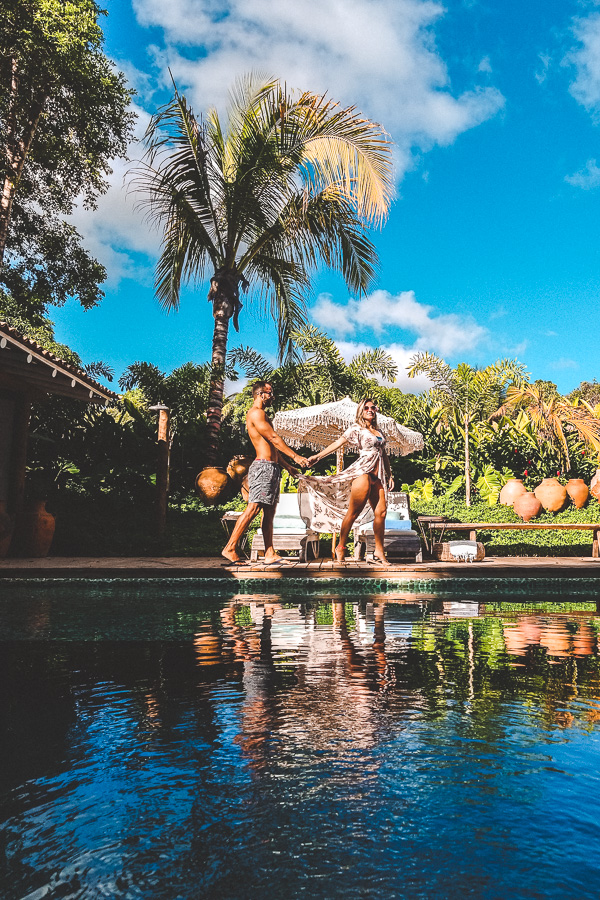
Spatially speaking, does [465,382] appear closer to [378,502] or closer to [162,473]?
[162,473]

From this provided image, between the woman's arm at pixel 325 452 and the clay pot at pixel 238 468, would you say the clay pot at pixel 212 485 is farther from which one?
the woman's arm at pixel 325 452

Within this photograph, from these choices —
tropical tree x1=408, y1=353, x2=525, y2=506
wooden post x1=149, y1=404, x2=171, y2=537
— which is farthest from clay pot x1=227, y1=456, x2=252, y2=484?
tropical tree x1=408, y1=353, x2=525, y2=506

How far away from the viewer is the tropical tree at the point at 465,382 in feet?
49.4

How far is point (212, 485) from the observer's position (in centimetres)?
1348

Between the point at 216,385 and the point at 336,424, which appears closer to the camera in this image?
the point at 336,424

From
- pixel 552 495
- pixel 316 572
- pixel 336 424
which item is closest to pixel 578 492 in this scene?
pixel 552 495

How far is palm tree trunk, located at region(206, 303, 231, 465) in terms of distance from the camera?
13.8 m

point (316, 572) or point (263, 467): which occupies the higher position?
point (263, 467)

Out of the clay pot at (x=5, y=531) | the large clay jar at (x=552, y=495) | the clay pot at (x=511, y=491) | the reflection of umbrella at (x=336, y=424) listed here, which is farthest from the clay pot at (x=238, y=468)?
the large clay jar at (x=552, y=495)

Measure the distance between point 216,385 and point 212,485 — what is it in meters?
2.17

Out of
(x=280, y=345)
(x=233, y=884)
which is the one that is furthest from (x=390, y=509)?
(x=233, y=884)

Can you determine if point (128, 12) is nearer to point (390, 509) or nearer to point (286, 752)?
point (390, 509)

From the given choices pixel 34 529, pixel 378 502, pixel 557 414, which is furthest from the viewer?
pixel 557 414

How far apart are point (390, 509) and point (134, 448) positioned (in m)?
6.09
